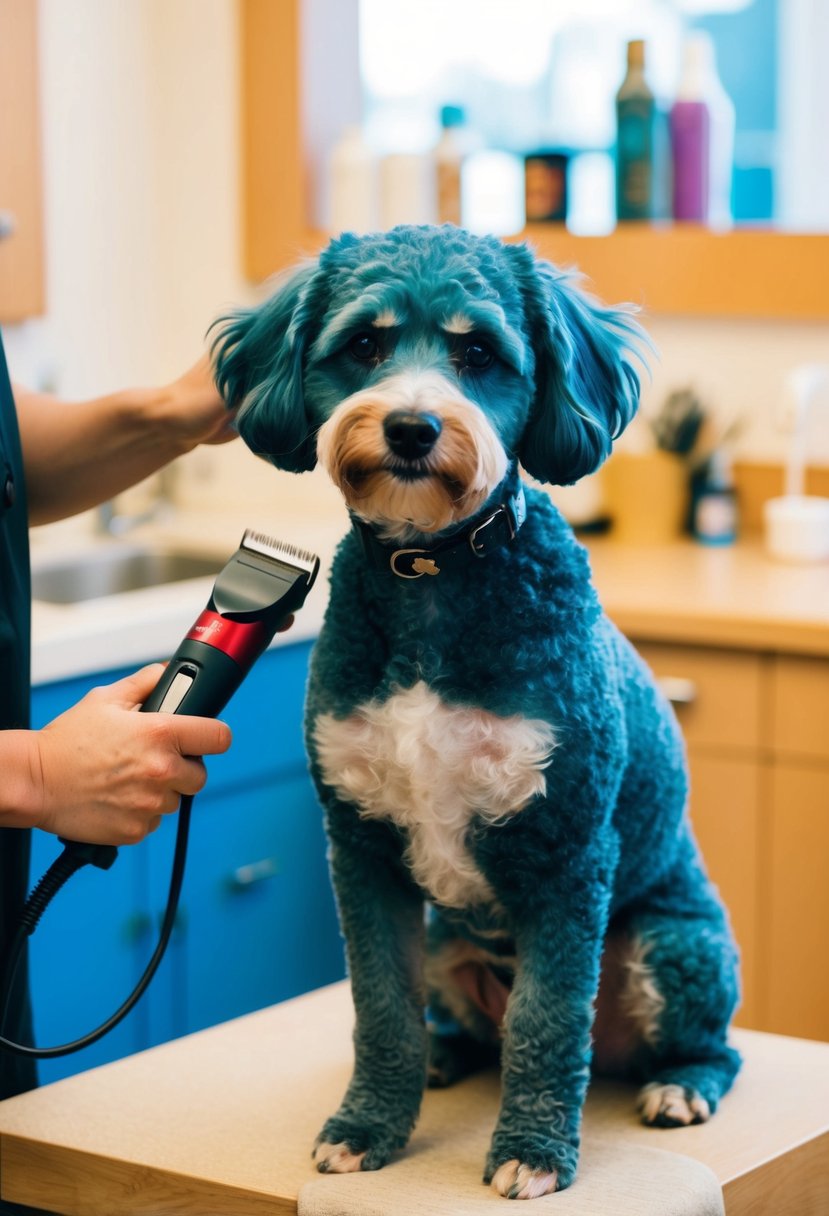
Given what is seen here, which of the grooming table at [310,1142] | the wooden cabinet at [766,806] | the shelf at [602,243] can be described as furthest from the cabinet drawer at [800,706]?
the grooming table at [310,1142]

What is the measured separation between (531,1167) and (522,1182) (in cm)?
1

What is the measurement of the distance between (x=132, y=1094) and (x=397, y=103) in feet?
9.81

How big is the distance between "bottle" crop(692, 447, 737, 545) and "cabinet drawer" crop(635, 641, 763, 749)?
0.47m

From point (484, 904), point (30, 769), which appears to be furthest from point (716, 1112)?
point (30, 769)

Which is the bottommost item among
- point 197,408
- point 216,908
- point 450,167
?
point 216,908

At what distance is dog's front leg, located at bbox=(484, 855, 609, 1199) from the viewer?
3.67 ft

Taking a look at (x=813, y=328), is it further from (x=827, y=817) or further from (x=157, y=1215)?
(x=157, y=1215)

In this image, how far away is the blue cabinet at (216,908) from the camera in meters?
2.16

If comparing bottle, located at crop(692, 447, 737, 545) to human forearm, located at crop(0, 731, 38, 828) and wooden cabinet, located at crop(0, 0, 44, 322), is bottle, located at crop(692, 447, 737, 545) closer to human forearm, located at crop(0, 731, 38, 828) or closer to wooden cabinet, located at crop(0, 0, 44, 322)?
wooden cabinet, located at crop(0, 0, 44, 322)

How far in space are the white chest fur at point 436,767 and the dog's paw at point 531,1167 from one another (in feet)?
0.60

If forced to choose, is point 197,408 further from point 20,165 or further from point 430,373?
point 20,165

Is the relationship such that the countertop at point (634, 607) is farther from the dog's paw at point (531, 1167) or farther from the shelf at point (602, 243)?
the dog's paw at point (531, 1167)

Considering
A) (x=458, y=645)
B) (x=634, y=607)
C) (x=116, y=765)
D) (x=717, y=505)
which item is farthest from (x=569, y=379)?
(x=717, y=505)

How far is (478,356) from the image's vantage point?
108cm
